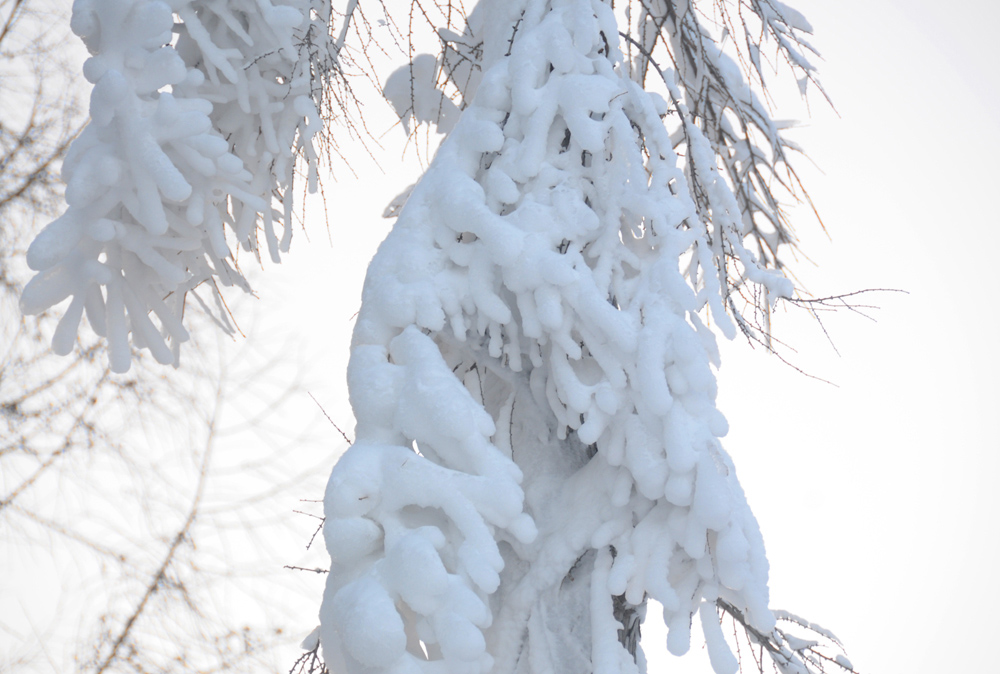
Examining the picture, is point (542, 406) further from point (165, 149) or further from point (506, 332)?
point (165, 149)

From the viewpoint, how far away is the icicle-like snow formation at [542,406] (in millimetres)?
1355

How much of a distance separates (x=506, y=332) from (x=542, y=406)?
233mm

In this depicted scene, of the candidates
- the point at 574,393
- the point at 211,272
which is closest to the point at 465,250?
the point at 574,393

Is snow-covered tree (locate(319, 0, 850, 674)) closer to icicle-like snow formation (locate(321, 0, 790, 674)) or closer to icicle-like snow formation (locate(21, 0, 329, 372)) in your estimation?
icicle-like snow formation (locate(321, 0, 790, 674))

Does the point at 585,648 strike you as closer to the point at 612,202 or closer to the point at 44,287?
the point at 612,202

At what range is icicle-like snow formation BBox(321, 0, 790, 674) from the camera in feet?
4.45

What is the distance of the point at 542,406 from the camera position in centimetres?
181

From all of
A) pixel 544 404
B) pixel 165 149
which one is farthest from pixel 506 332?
pixel 165 149

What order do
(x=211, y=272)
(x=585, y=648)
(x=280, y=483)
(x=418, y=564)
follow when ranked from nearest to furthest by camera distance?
1. (x=418, y=564)
2. (x=585, y=648)
3. (x=211, y=272)
4. (x=280, y=483)

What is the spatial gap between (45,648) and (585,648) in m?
3.65

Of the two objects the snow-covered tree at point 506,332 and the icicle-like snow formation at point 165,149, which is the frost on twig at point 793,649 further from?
the icicle-like snow formation at point 165,149

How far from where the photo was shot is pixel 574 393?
153cm

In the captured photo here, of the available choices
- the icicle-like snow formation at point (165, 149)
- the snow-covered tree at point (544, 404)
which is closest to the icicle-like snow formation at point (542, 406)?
the snow-covered tree at point (544, 404)

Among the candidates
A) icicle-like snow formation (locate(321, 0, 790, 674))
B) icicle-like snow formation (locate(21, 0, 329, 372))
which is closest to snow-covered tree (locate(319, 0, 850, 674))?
icicle-like snow formation (locate(321, 0, 790, 674))
